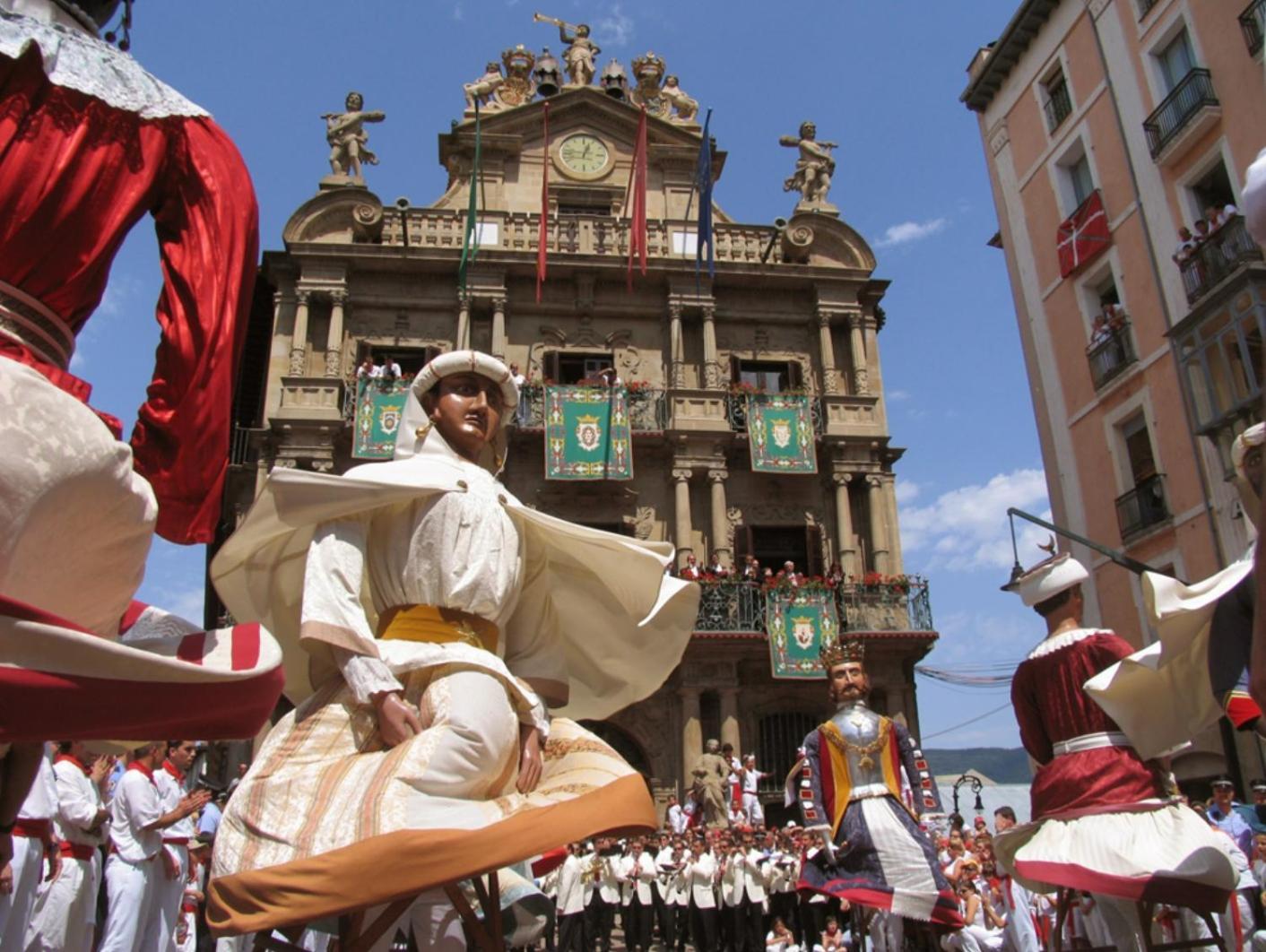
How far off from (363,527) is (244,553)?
0.51 metres

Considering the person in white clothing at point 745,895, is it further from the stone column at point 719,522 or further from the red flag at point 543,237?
the red flag at point 543,237

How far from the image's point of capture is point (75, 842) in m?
6.56

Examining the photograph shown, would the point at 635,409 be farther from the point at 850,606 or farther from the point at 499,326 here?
the point at 850,606

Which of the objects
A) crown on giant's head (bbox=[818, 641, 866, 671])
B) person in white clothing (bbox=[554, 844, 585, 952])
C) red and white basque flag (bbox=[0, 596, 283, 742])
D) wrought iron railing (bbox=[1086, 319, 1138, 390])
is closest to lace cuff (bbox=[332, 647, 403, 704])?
red and white basque flag (bbox=[0, 596, 283, 742])

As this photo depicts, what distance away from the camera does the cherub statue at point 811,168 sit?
24141mm

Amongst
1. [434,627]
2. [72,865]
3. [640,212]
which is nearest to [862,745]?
[434,627]

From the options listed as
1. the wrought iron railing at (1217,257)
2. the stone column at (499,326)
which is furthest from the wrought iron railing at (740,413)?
the wrought iron railing at (1217,257)

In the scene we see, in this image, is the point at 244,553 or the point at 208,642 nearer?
the point at 208,642

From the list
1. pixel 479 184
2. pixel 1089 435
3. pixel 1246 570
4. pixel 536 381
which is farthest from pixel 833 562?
pixel 1246 570

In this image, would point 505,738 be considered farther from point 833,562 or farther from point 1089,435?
point 1089,435

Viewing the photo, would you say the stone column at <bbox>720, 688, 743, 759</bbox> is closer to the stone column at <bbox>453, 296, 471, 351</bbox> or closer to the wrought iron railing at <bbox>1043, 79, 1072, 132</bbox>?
the stone column at <bbox>453, 296, 471, 351</bbox>

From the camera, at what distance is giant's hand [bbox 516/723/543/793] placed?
3.33 meters

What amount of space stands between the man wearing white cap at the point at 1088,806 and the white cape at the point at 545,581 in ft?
6.05

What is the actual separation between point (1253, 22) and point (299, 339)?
17.8m
